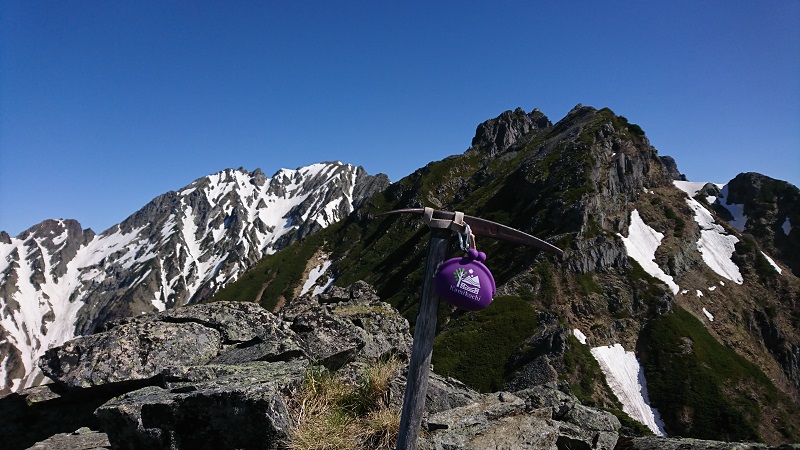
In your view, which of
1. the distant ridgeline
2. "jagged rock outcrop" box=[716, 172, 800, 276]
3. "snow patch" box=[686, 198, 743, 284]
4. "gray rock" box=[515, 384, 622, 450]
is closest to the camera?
"gray rock" box=[515, 384, 622, 450]

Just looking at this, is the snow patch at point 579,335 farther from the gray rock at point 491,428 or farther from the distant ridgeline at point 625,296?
the gray rock at point 491,428

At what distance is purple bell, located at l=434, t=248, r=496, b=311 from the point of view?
17.6ft

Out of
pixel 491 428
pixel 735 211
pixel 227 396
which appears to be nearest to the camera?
pixel 227 396

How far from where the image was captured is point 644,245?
3844 inches

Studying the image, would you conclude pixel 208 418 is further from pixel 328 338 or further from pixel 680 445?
pixel 680 445

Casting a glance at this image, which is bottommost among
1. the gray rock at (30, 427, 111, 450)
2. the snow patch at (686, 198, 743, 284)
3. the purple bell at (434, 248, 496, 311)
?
the gray rock at (30, 427, 111, 450)

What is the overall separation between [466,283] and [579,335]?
7455 cm

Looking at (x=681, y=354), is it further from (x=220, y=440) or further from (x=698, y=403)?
(x=220, y=440)

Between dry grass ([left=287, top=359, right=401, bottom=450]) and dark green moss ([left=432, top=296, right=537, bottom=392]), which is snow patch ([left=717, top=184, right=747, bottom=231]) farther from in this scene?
dry grass ([left=287, top=359, right=401, bottom=450])

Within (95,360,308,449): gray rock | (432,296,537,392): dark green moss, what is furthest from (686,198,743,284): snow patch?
(95,360,308,449): gray rock

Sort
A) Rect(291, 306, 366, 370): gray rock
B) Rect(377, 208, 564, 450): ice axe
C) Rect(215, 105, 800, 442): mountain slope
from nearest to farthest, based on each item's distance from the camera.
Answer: Rect(377, 208, 564, 450): ice axe < Rect(291, 306, 366, 370): gray rock < Rect(215, 105, 800, 442): mountain slope

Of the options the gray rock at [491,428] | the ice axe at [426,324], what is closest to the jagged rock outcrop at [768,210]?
the gray rock at [491,428]

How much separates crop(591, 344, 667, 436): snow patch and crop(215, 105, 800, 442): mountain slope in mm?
1087

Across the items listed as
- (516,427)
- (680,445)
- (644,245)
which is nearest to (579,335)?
(644,245)
